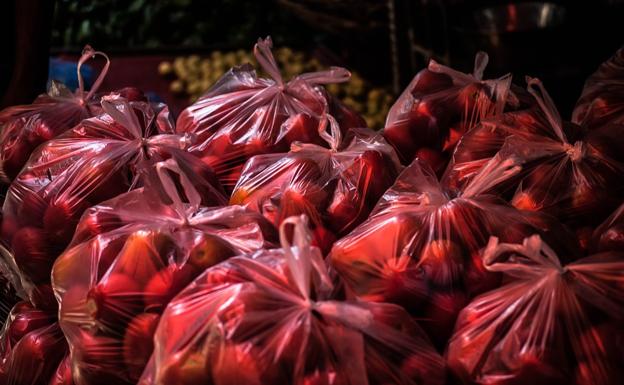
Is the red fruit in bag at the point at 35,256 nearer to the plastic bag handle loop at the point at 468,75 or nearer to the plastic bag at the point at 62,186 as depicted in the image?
the plastic bag at the point at 62,186

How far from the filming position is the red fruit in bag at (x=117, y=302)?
0.91 m

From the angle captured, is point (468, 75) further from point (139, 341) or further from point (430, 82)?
point (139, 341)

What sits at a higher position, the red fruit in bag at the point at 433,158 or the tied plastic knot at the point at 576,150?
the tied plastic knot at the point at 576,150

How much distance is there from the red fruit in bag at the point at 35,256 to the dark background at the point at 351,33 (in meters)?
0.85

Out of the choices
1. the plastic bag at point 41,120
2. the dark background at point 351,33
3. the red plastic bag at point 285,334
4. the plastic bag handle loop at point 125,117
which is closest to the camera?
the red plastic bag at point 285,334

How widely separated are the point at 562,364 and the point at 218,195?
2.06ft

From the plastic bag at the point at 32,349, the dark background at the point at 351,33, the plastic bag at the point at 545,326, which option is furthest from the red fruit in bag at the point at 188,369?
the dark background at the point at 351,33

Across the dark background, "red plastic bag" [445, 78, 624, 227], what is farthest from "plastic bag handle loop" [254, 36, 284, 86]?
the dark background

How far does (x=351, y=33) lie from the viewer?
179 inches

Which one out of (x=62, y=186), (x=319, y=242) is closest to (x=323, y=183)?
Result: (x=319, y=242)

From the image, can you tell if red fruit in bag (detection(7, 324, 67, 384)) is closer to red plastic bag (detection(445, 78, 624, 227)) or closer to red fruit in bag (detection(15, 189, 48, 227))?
red fruit in bag (detection(15, 189, 48, 227))

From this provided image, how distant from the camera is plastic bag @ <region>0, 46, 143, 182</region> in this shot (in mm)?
1514

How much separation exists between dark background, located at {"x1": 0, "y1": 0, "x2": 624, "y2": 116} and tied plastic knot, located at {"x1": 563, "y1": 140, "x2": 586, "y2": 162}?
1.40 meters

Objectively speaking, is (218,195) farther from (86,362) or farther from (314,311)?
(314,311)
